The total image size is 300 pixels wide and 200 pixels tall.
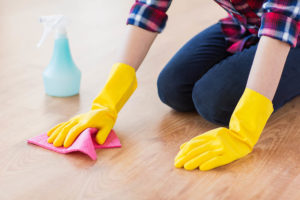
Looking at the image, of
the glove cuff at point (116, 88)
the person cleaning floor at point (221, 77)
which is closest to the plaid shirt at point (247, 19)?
the person cleaning floor at point (221, 77)

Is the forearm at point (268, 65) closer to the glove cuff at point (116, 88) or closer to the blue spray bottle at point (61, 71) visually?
the glove cuff at point (116, 88)

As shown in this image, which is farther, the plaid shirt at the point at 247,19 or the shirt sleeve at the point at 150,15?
the shirt sleeve at the point at 150,15

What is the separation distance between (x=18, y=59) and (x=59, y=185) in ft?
3.13

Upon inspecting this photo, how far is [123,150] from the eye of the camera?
1.24 meters

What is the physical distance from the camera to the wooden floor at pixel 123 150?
1064 mm

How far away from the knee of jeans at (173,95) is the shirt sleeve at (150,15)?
0.18 meters

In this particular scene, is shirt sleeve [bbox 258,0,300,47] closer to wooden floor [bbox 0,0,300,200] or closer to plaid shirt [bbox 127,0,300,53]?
plaid shirt [bbox 127,0,300,53]

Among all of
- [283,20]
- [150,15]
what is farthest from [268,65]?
[150,15]

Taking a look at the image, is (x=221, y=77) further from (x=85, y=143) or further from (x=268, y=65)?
(x=85, y=143)

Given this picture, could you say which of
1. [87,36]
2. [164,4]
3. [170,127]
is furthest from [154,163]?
[87,36]

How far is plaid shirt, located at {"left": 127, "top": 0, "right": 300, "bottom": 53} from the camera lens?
1129 mm

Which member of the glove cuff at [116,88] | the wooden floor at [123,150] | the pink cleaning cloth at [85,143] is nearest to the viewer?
the wooden floor at [123,150]

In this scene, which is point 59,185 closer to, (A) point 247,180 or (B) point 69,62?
(A) point 247,180

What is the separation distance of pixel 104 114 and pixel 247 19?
1.69ft
